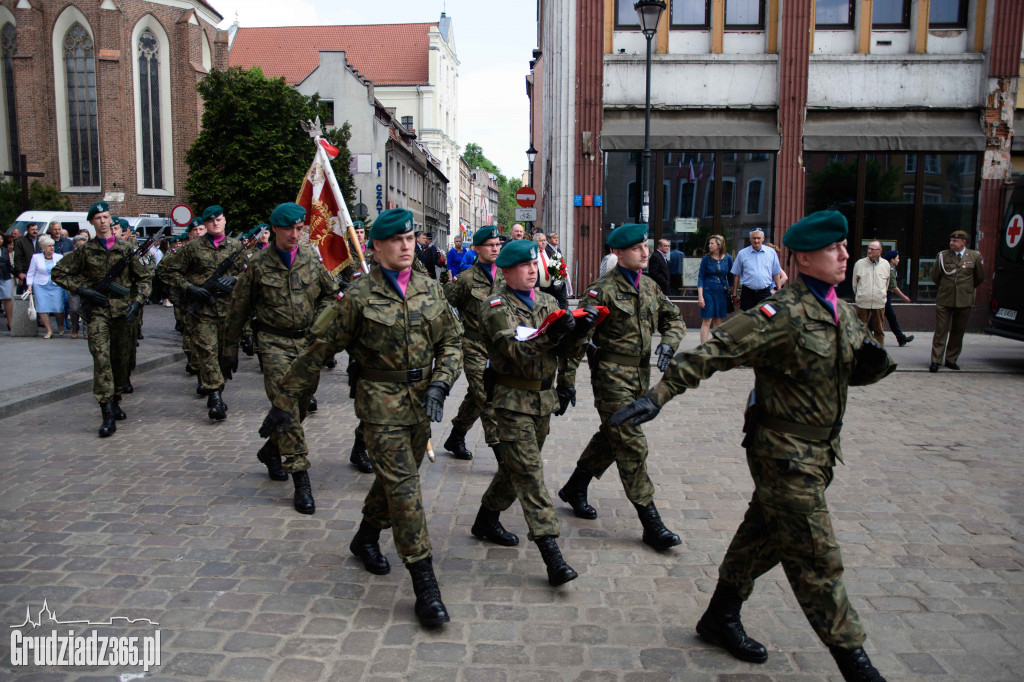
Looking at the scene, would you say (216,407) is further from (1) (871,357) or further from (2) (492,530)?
(1) (871,357)

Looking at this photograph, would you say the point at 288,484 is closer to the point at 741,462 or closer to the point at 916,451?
the point at 741,462

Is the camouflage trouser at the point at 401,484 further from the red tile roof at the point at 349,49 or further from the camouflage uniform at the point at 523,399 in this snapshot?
the red tile roof at the point at 349,49

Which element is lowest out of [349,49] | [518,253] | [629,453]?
[629,453]

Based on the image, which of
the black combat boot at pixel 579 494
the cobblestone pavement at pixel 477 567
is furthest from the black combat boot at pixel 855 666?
the black combat boot at pixel 579 494

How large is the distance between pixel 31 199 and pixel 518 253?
1706 inches

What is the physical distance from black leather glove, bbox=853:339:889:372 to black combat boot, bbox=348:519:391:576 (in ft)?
8.79

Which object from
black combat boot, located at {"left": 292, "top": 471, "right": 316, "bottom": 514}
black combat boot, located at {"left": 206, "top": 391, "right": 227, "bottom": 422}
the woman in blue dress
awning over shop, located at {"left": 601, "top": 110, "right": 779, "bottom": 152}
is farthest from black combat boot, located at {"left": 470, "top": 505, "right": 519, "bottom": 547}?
awning over shop, located at {"left": 601, "top": 110, "right": 779, "bottom": 152}

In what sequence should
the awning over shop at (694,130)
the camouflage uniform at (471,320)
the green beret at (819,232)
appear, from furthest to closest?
the awning over shop at (694,130) < the camouflage uniform at (471,320) < the green beret at (819,232)

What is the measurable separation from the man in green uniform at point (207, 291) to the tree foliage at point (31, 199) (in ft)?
104

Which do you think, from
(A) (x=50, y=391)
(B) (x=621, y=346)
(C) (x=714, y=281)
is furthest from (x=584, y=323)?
(C) (x=714, y=281)

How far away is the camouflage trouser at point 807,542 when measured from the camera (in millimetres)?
3170

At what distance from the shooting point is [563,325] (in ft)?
13.5

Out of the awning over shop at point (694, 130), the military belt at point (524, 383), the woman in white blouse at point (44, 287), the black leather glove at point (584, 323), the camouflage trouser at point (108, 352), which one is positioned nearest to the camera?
the black leather glove at point (584, 323)

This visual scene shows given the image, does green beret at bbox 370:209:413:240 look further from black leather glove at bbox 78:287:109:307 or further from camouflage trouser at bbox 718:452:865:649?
black leather glove at bbox 78:287:109:307
